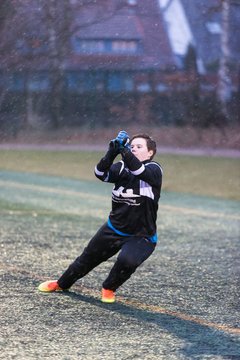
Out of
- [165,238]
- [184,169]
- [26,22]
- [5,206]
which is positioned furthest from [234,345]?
[184,169]

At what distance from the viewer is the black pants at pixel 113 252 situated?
6.93 m

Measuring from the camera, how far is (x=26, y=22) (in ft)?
61.4

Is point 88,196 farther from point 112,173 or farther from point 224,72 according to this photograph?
point 112,173

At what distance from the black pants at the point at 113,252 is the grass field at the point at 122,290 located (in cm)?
19

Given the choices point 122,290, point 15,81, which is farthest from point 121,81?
point 122,290

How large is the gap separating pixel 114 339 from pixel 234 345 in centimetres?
73

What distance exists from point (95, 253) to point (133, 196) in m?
0.54

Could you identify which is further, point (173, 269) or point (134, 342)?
point (173, 269)

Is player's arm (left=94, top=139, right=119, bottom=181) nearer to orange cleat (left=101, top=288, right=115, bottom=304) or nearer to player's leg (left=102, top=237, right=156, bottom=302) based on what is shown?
player's leg (left=102, top=237, right=156, bottom=302)

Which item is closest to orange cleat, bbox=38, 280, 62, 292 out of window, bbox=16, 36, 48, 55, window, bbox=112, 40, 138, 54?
window, bbox=16, 36, 48, 55

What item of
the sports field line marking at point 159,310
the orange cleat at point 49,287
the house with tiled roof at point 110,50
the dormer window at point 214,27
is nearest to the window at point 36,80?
the house with tiled roof at point 110,50

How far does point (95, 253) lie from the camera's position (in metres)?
7.16

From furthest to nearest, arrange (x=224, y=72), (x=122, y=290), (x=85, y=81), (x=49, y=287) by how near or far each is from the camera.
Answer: (x=224, y=72)
(x=85, y=81)
(x=122, y=290)
(x=49, y=287)

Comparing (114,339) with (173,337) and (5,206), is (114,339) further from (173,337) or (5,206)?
(5,206)
